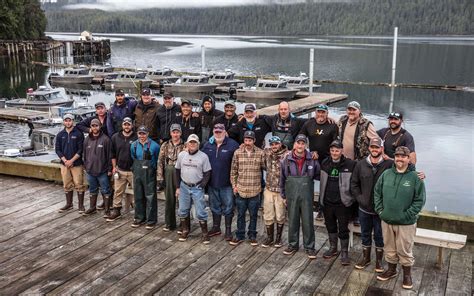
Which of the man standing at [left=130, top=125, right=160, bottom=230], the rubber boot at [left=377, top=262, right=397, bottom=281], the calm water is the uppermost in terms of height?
the man standing at [left=130, top=125, right=160, bottom=230]

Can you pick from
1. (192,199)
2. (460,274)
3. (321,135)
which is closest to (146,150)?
(192,199)

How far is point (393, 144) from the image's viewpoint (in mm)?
6562

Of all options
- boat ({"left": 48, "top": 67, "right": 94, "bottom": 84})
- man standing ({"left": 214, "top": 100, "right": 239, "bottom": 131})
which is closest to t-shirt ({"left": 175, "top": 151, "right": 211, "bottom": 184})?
man standing ({"left": 214, "top": 100, "right": 239, "bottom": 131})

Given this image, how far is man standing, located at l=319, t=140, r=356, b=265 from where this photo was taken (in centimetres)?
618

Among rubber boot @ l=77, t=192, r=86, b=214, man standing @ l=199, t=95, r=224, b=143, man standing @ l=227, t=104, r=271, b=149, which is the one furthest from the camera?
rubber boot @ l=77, t=192, r=86, b=214

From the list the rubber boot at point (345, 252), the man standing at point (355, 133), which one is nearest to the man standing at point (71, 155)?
the man standing at point (355, 133)

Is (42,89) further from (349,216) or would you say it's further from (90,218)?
(349,216)

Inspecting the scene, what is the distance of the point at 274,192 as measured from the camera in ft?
22.0

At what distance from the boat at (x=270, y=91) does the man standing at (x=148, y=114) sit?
36.9 m

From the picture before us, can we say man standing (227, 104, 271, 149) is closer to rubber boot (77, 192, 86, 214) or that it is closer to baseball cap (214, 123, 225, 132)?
baseball cap (214, 123, 225, 132)

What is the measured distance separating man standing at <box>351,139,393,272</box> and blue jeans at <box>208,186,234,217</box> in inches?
70.1

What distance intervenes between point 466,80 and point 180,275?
63624 mm

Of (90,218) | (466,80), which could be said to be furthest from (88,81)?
(90,218)

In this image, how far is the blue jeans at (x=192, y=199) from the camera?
22.9ft
